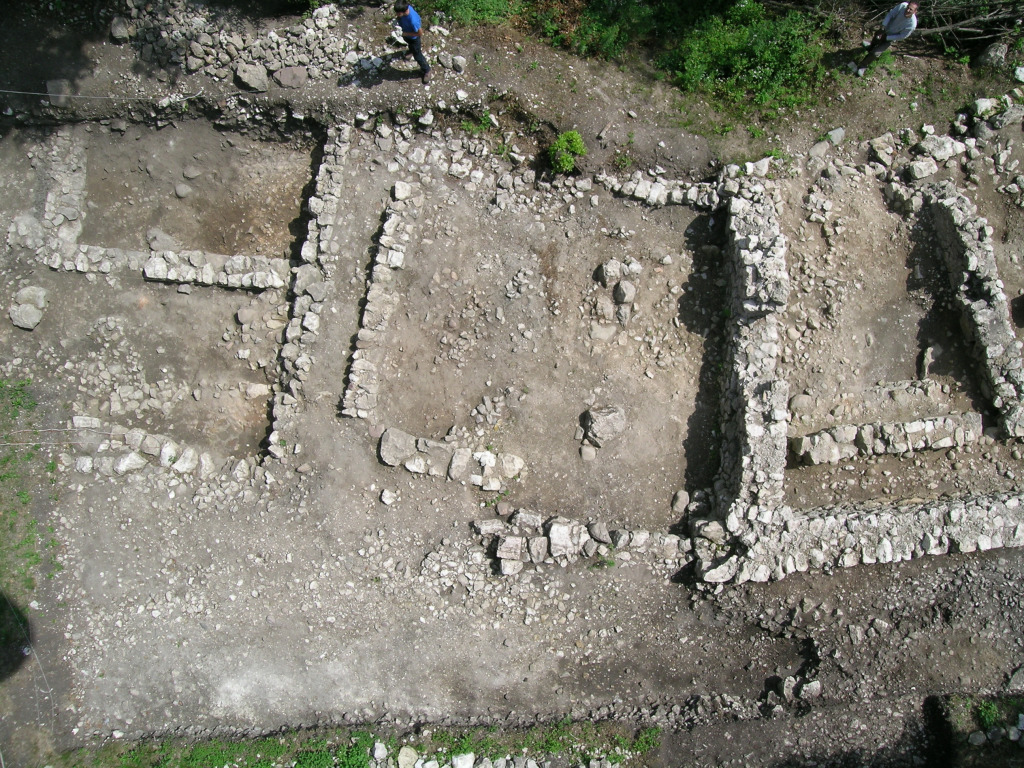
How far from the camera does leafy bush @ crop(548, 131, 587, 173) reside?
851 centimetres

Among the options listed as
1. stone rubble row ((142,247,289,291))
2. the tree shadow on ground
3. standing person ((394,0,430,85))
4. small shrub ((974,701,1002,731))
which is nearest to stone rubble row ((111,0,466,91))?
standing person ((394,0,430,85))

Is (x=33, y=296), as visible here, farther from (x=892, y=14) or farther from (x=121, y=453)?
(x=892, y=14)

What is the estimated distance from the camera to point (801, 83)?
29.8ft

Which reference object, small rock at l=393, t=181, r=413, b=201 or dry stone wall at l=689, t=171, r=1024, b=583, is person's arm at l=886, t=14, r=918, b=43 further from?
small rock at l=393, t=181, r=413, b=201

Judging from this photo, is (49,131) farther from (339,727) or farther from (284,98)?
(339,727)

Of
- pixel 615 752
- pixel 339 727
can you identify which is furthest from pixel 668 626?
pixel 339 727

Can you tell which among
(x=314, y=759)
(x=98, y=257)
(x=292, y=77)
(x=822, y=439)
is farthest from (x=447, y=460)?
(x=292, y=77)

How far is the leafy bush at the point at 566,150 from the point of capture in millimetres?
8508

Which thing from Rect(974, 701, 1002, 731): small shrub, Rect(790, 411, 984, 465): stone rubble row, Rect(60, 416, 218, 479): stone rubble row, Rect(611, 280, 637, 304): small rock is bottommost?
Rect(974, 701, 1002, 731): small shrub

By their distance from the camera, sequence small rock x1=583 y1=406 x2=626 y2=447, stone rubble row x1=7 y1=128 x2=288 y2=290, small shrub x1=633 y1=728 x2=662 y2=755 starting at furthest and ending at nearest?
stone rubble row x1=7 y1=128 x2=288 y2=290, small rock x1=583 y1=406 x2=626 y2=447, small shrub x1=633 y1=728 x2=662 y2=755

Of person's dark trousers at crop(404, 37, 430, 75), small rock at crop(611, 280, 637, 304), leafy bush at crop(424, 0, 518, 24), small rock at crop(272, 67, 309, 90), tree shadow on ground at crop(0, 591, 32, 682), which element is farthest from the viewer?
leafy bush at crop(424, 0, 518, 24)

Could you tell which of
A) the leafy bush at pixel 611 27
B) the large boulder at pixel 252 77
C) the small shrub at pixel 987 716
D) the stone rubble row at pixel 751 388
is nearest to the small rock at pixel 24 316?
the large boulder at pixel 252 77

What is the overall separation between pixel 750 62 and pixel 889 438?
6.48 metres

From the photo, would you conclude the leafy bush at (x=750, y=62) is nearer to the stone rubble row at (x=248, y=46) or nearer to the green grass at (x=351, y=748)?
the stone rubble row at (x=248, y=46)
